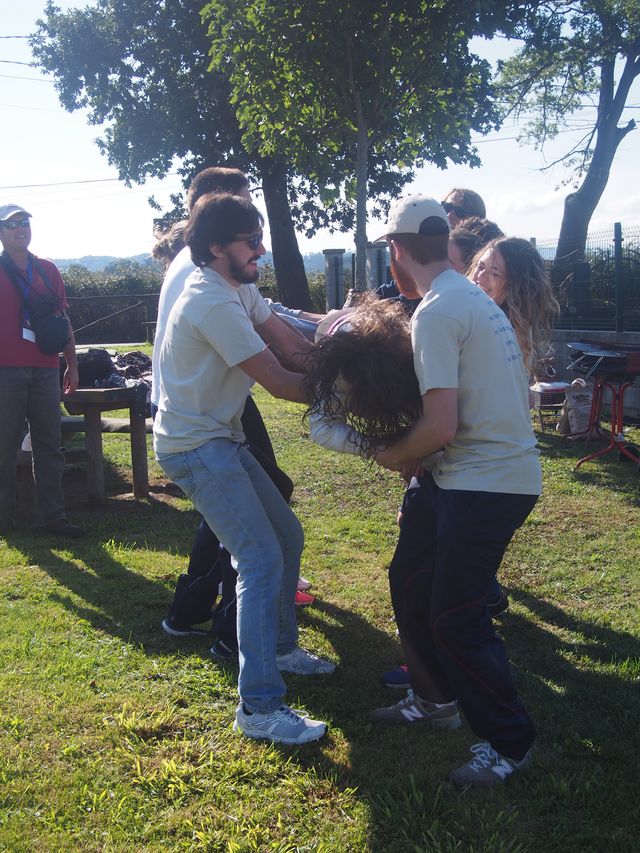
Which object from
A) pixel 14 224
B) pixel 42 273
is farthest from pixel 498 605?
pixel 14 224

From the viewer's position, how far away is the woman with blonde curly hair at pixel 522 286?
3348 millimetres

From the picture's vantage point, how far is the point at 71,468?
27.4 ft

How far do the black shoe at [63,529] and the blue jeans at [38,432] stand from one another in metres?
0.03

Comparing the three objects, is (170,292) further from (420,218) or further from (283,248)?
(283,248)

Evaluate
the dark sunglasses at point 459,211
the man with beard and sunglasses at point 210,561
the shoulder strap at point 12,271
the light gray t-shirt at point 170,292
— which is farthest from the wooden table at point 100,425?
the dark sunglasses at point 459,211

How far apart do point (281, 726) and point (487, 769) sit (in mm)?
758

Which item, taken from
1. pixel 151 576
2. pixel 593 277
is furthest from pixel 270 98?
pixel 151 576

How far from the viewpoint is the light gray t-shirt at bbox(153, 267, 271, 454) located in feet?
9.50

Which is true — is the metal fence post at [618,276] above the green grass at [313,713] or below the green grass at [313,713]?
above

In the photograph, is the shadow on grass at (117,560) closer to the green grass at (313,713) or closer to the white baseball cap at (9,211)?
the green grass at (313,713)

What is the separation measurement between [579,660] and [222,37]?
10.2m

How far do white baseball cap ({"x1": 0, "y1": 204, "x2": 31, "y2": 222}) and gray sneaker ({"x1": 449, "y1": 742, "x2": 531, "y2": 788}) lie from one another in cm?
475

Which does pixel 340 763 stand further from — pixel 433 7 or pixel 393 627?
pixel 433 7

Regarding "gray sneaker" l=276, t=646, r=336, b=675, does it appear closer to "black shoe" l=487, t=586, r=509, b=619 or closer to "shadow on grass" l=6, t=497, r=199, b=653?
"shadow on grass" l=6, t=497, r=199, b=653
